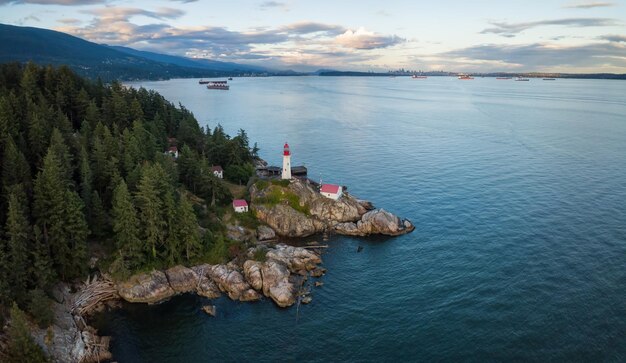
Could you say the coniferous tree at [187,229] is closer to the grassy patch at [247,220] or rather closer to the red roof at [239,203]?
the grassy patch at [247,220]

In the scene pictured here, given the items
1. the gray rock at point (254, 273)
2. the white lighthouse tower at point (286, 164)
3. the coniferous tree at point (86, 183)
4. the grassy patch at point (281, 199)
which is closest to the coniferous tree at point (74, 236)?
the coniferous tree at point (86, 183)

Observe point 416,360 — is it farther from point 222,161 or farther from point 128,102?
point 128,102

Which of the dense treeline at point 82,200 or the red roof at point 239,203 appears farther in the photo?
the red roof at point 239,203

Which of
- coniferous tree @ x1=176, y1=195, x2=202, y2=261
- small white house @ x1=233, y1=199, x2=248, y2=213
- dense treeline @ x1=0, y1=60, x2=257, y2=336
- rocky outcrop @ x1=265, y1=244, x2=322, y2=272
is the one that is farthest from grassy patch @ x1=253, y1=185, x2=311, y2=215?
coniferous tree @ x1=176, y1=195, x2=202, y2=261

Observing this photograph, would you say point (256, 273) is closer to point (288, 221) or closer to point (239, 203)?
point (288, 221)

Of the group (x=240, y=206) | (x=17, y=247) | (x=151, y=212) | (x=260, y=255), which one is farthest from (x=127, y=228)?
(x=240, y=206)

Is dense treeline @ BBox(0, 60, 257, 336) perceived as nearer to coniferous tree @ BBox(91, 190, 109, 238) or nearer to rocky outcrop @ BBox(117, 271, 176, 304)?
coniferous tree @ BBox(91, 190, 109, 238)

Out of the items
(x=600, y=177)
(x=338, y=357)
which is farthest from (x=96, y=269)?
(x=600, y=177)
